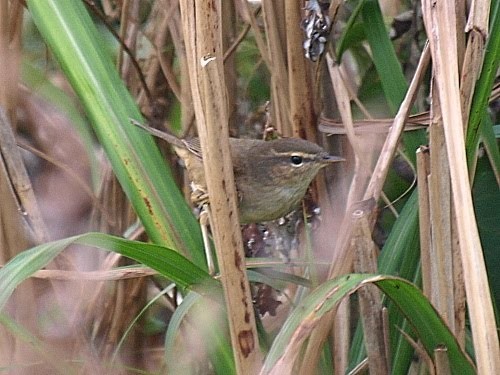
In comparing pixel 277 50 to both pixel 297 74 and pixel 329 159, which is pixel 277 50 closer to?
pixel 297 74

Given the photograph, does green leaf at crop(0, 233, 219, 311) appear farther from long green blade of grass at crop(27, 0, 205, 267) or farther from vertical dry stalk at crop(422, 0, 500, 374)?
vertical dry stalk at crop(422, 0, 500, 374)

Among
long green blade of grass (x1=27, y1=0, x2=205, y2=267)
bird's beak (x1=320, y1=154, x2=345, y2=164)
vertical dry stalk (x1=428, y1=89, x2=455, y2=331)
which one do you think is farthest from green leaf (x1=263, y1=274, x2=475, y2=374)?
bird's beak (x1=320, y1=154, x2=345, y2=164)

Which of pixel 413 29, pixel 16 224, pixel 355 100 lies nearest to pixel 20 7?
pixel 16 224

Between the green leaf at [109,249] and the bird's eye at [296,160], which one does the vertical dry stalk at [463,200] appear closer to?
the green leaf at [109,249]

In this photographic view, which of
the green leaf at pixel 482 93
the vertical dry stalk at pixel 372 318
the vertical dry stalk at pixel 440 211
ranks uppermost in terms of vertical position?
the green leaf at pixel 482 93

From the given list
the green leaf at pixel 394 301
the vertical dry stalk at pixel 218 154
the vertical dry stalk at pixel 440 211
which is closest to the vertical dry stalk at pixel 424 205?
the vertical dry stalk at pixel 440 211

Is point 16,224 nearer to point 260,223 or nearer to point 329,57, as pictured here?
point 260,223
